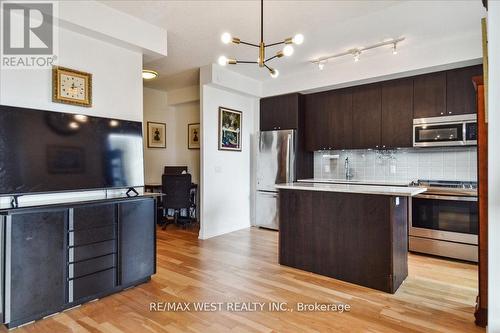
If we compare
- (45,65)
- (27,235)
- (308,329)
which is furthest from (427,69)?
(27,235)

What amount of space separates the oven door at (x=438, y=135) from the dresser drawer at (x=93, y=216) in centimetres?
406

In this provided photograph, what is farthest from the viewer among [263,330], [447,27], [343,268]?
[447,27]

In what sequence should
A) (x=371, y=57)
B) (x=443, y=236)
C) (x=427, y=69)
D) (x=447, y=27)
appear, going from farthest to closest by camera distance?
(x=371, y=57) → (x=427, y=69) → (x=443, y=236) → (x=447, y=27)

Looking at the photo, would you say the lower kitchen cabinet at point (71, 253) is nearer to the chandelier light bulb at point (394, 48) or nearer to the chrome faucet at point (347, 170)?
the chrome faucet at point (347, 170)

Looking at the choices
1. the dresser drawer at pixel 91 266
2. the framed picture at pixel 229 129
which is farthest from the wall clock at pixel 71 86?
the framed picture at pixel 229 129

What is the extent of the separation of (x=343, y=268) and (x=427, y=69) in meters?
2.95

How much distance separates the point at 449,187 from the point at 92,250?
4.32 metres

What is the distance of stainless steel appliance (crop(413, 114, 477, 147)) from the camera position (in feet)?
12.2

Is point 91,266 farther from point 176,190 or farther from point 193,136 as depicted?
point 193,136

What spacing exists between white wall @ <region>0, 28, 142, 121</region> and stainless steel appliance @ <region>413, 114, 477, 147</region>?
12.5ft

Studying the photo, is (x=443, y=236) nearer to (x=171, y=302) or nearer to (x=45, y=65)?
(x=171, y=302)

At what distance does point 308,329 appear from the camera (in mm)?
2127

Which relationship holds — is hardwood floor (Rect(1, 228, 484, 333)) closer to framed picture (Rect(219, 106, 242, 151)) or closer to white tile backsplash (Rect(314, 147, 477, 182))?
white tile backsplash (Rect(314, 147, 477, 182))

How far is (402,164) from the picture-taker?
4.60m
